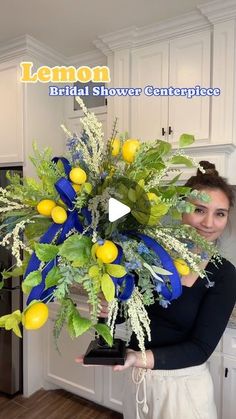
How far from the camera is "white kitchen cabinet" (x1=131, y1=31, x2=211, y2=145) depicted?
5.41ft

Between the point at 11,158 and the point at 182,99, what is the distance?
119 centimetres

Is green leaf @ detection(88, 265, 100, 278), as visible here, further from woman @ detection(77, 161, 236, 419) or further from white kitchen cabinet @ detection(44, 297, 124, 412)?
white kitchen cabinet @ detection(44, 297, 124, 412)

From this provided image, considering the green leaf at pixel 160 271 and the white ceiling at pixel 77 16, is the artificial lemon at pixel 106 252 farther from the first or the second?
the white ceiling at pixel 77 16

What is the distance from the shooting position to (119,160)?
62 cm

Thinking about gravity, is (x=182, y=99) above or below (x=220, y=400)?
above

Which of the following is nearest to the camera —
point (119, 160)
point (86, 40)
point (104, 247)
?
point (104, 247)

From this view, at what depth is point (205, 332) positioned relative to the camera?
2.68 ft

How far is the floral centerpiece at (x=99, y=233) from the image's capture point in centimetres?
49

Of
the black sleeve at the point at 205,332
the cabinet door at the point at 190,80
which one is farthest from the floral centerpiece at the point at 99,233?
the cabinet door at the point at 190,80

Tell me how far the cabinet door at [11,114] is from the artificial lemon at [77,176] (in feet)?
5.11

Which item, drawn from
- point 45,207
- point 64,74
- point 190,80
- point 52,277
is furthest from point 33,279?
point 64,74

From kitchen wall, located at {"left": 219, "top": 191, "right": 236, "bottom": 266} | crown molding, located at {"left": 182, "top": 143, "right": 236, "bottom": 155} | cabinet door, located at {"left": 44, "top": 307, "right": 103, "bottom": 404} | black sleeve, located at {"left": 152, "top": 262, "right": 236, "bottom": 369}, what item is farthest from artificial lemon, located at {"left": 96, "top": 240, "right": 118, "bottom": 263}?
kitchen wall, located at {"left": 219, "top": 191, "right": 236, "bottom": 266}

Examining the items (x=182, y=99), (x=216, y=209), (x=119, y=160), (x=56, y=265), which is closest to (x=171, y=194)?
(x=119, y=160)

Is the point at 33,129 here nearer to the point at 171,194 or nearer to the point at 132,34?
the point at 132,34
